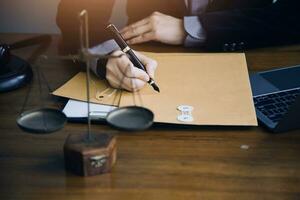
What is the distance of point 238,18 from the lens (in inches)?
62.6

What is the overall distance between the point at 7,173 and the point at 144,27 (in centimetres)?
74

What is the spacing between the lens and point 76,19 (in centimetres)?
166

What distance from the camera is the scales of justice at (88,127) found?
871 millimetres

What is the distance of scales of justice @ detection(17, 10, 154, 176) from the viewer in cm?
87

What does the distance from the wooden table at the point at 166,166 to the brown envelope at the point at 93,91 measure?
0.30 ft

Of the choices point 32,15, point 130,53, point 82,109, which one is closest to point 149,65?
point 130,53

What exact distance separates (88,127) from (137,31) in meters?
0.70

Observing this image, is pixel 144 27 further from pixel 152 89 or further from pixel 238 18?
pixel 152 89

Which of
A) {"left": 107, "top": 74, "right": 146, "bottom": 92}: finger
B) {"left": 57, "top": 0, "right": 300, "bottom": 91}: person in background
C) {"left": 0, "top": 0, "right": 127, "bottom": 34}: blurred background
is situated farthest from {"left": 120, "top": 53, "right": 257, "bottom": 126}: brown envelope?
{"left": 0, "top": 0, "right": 127, "bottom": 34}: blurred background

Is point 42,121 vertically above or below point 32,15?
above

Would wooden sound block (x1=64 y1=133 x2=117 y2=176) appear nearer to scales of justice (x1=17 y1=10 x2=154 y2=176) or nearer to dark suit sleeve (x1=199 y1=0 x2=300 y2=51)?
scales of justice (x1=17 y1=10 x2=154 y2=176)

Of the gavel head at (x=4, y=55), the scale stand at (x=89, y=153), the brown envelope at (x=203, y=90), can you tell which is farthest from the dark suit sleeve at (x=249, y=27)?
the scale stand at (x=89, y=153)

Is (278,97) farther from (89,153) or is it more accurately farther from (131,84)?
(89,153)

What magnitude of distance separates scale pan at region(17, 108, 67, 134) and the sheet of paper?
0.63 ft
